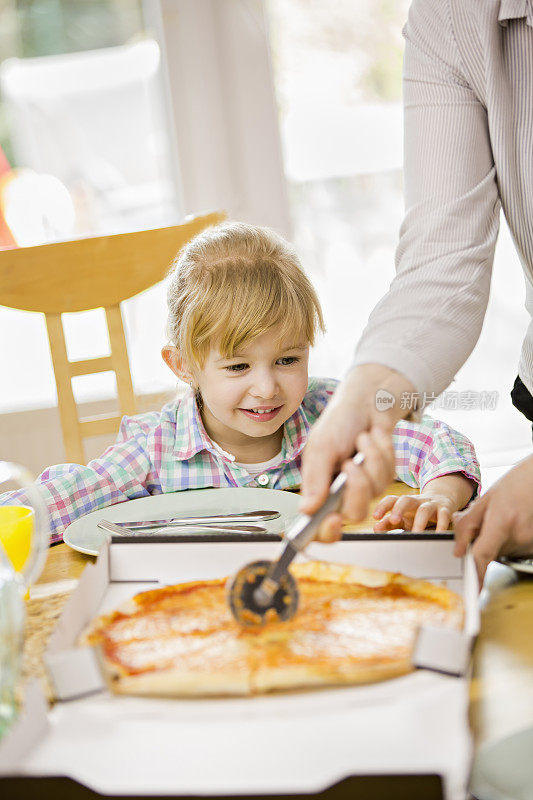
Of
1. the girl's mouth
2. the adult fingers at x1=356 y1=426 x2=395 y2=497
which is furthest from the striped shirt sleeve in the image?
the girl's mouth

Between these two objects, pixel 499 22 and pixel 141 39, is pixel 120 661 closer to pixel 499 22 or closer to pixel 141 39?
pixel 499 22

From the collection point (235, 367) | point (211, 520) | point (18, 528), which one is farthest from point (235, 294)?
point (18, 528)

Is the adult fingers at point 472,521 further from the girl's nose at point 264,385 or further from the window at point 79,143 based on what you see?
the window at point 79,143

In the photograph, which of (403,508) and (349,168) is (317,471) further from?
(349,168)

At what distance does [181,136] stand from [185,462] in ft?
4.55

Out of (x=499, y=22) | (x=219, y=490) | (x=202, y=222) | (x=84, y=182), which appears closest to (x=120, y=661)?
(x=219, y=490)

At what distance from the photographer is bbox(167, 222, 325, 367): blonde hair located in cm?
139

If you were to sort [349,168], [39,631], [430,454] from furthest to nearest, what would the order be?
[349,168]
[430,454]
[39,631]

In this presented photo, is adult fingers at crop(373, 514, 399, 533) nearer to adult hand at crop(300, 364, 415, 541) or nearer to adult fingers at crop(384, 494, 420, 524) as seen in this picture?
adult fingers at crop(384, 494, 420, 524)

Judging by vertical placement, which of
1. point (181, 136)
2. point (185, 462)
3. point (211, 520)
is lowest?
point (185, 462)

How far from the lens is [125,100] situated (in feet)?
8.32

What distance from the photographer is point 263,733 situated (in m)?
0.54

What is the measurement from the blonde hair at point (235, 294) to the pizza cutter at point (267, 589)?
2.42 feet

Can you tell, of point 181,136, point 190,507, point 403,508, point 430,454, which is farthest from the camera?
point 181,136
